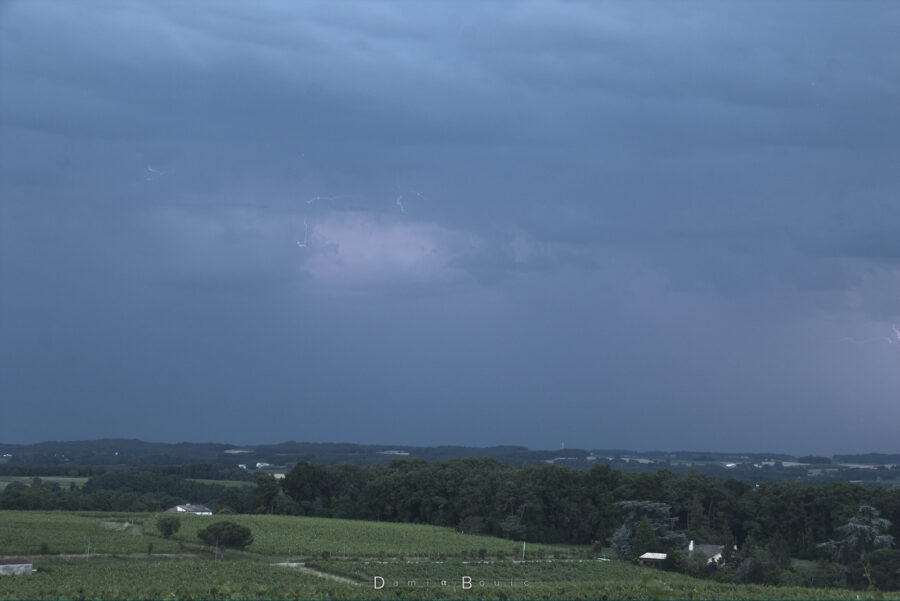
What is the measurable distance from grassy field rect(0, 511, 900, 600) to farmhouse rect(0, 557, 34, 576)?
844mm

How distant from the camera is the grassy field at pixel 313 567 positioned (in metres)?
30.1

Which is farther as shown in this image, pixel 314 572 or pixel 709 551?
pixel 709 551

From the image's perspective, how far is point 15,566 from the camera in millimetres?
37094

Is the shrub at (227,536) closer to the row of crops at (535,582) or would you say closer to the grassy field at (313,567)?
the grassy field at (313,567)

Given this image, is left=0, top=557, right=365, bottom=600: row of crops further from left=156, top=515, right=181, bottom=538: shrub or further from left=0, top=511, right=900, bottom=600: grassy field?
left=156, top=515, right=181, bottom=538: shrub

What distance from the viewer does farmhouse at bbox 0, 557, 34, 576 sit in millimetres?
36500

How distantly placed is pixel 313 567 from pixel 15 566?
13.7 m

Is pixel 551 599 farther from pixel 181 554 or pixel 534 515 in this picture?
pixel 534 515

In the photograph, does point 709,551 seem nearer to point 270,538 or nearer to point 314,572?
point 314,572

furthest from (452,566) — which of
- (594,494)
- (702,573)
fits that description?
(594,494)

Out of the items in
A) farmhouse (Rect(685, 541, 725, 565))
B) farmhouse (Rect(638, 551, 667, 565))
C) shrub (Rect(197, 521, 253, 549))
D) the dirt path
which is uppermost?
shrub (Rect(197, 521, 253, 549))

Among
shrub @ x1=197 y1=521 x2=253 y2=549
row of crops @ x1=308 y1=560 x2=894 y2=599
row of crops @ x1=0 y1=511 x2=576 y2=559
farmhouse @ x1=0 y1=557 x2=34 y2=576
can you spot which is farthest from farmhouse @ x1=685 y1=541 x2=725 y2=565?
farmhouse @ x1=0 y1=557 x2=34 y2=576

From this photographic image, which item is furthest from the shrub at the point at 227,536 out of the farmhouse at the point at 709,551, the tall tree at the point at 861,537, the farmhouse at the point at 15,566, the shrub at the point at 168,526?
the tall tree at the point at 861,537

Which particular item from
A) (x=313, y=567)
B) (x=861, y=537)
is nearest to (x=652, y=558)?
(x=861, y=537)
